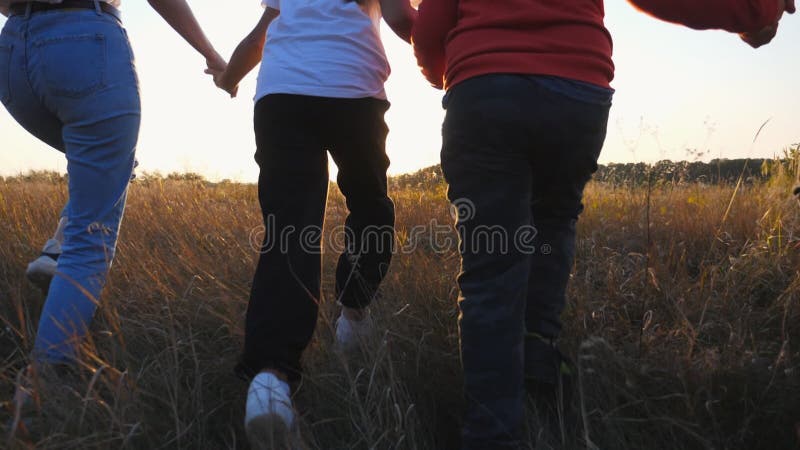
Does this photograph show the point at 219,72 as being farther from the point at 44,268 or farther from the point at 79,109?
the point at 44,268

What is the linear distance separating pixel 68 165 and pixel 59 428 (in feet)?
2.69

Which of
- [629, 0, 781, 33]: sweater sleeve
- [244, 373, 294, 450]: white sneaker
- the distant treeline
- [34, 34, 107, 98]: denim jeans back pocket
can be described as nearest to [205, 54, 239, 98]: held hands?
[34, 34, 107, 98]: denim jeans back pocket

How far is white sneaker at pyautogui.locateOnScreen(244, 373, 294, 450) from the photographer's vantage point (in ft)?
4.61

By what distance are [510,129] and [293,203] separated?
2.17ft

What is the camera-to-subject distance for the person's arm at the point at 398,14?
165 centimetres

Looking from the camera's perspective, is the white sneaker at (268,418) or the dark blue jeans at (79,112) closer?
the white sneaker at (268,418)

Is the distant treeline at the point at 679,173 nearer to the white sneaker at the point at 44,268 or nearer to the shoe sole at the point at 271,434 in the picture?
the shoe sole at the point at 271,434

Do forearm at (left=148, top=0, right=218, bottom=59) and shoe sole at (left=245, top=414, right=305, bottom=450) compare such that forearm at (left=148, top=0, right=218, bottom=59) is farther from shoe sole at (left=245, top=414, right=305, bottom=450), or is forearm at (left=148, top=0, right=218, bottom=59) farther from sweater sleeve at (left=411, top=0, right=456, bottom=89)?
shoe sole at (left=245, top=414, right=305, bottom=450)

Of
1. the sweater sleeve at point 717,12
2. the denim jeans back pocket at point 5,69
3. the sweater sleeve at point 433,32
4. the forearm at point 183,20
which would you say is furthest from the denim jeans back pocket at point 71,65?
the sweater sleeve at point 717,12

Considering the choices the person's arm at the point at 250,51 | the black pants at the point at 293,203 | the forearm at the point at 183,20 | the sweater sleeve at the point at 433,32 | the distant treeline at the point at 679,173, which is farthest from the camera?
the distant treeline at the point at 679,173

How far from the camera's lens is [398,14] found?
165 cm

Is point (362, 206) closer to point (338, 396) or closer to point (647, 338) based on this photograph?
point (338, 396)

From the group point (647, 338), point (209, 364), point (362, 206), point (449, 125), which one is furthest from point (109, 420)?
point (647, 338)

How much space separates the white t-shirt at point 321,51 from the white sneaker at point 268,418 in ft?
2.72
